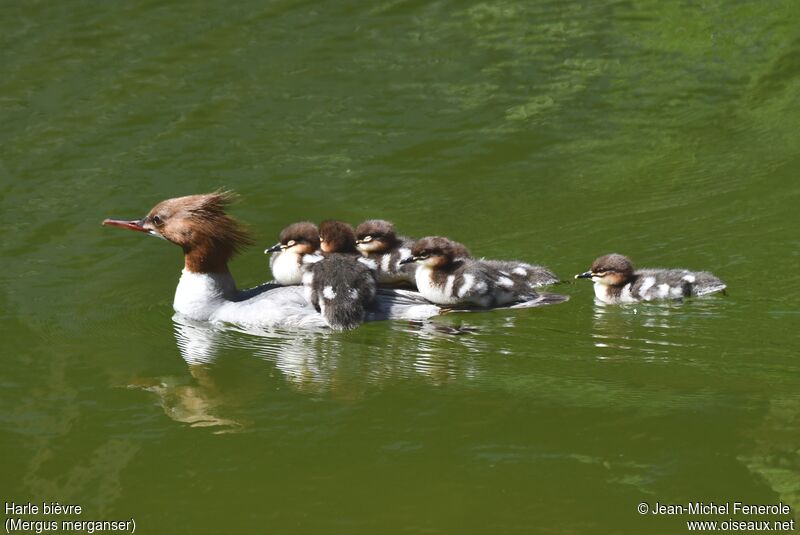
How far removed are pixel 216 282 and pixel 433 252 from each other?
1270mm

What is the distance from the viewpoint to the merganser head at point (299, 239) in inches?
304

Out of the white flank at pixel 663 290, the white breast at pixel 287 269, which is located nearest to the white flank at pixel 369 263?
the white breast at pixel 287 269

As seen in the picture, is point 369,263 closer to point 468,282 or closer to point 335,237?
point 335,237

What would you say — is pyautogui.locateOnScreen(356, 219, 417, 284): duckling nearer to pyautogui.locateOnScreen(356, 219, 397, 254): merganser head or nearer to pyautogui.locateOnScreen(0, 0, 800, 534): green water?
pyautogui.locateOnScreen(356, 219, 397, 254): merganser head

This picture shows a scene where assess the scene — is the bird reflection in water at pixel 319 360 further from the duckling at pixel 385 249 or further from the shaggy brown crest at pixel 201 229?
the duckling at pixel 385 249

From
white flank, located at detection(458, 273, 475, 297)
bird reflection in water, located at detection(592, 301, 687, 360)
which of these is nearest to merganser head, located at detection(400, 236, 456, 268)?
white flank, located at detection(458, 273, 475, 297)

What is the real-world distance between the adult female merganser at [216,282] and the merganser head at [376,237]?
53 centimetres

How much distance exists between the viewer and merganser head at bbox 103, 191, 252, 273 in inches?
291

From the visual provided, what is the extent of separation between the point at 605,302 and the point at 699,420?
1893 millimetres

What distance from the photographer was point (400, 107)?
1097cm

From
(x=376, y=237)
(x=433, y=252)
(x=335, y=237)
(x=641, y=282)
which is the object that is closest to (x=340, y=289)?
(x=433, y=252)

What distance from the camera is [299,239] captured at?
25.4 ft

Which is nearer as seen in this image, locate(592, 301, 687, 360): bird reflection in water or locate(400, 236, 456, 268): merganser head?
locate(592, 301, 687, 360): bird reflection in water

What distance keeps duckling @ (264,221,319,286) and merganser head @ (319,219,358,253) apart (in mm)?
96
